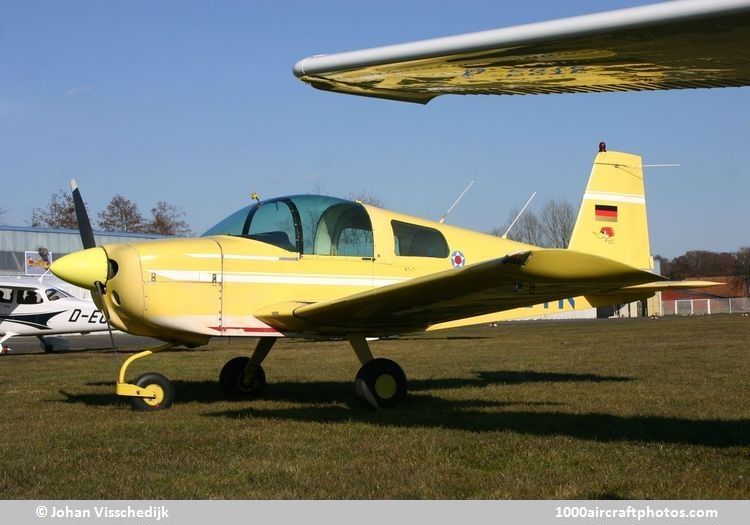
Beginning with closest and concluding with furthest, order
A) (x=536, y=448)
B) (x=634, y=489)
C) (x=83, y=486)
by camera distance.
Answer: (x=634, y=489) → (x=83, y=486) → (x=536, y=448)

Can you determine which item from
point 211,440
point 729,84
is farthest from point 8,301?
point 729,84

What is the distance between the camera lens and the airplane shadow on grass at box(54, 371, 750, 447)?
243 inches

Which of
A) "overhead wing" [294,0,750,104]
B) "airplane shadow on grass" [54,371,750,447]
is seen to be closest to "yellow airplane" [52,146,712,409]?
"airplane shadow on grass" [54,371,750,447]

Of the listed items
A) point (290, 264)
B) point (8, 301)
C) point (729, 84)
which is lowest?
point (8, 301)

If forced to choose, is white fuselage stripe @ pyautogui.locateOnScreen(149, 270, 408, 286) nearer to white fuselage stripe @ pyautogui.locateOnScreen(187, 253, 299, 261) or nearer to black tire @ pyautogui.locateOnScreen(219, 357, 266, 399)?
white fuselage stripe @ pyautogui.locateOnScreen(187, 253, 299, 261)

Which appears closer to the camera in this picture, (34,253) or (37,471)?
(37,471)

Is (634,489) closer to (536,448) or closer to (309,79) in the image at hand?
(536,448)

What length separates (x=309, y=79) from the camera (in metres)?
4.11

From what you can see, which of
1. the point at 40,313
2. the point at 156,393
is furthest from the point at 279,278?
the point at 40,313

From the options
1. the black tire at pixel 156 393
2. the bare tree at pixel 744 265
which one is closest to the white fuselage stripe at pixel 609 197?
the black tire at pixel 156 393

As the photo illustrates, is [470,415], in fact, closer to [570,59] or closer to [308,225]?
[308,225]

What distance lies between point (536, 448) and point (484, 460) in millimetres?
513

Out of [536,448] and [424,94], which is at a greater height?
[424,94]

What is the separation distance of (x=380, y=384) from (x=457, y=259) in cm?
197
